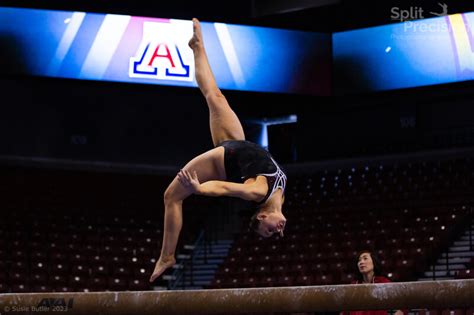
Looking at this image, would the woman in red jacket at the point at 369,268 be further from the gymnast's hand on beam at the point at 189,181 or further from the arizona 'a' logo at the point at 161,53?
the arizona 'a' logo at the point at 161,53

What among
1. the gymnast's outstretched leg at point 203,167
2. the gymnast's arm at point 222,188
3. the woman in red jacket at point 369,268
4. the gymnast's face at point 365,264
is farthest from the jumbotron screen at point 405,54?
the gymnast's arm at point 222,188

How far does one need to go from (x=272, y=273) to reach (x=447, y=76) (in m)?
6.88

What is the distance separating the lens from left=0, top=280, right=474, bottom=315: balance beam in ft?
16.9

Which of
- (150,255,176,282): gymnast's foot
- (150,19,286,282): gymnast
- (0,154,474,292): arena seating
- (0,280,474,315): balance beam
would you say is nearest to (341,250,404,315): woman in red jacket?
(150,19,286,282): gymnast

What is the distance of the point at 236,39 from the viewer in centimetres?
1891

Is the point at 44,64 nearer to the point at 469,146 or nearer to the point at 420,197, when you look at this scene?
the point at 420,197

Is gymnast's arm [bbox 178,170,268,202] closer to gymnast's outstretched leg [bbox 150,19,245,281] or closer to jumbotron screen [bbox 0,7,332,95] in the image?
gymnast's outstretched leg [bbox 150,19,245,281]

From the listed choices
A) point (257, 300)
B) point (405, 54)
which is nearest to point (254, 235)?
point (405, 54)

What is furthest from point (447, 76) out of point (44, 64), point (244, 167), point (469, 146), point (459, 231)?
point (244, 167)

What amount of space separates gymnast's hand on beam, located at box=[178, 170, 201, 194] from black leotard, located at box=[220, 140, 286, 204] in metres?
0.64

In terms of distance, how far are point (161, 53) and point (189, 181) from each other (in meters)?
13.0

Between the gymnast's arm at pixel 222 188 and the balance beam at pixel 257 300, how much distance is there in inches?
28.9

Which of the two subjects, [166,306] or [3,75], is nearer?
[166,306]

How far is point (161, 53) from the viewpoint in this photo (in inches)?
722
